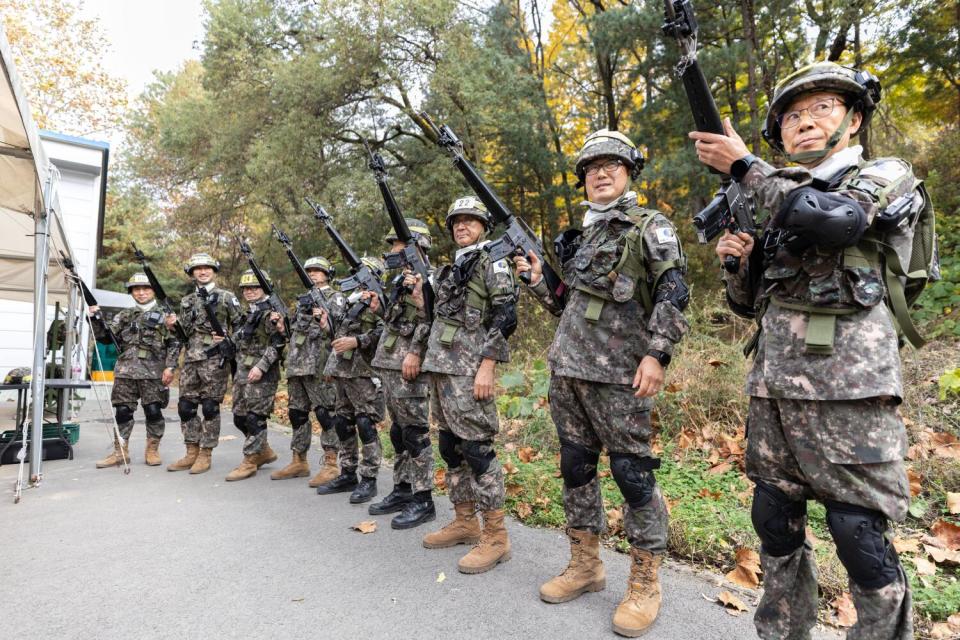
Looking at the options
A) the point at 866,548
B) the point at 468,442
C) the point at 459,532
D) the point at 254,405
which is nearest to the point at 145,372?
the point at 254,405

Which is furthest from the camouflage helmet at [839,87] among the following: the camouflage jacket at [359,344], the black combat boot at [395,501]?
the camouflage jacket at [359,344]

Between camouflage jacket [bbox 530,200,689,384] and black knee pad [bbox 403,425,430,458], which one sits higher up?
camouflage jacket [bbox 530,200,689,384]

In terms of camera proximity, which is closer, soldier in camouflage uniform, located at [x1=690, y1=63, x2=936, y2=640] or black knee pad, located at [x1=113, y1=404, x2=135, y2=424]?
soldier in camouflage uniform, located at [x1=690, y1=63, x2=936, y2=640]

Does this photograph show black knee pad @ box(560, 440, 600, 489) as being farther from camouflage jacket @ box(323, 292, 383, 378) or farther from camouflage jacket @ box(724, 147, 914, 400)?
camouflage jacket @ box(323, 292, 383, 378)

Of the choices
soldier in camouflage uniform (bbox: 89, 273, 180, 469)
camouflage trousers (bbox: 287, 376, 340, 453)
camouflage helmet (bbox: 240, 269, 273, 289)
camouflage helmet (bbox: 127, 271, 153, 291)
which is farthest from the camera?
camouflage helmet (bbox: 127, 271, 153, 291)

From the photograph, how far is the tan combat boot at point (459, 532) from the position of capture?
3.68m

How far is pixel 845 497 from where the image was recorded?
5.97 feet

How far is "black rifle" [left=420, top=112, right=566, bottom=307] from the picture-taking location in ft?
10.7

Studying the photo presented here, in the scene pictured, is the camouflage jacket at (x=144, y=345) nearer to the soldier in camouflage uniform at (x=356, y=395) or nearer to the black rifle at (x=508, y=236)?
the soldier in camouflage uniform at (x=356, y=395)

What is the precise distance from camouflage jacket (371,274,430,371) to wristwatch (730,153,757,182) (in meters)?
2.70

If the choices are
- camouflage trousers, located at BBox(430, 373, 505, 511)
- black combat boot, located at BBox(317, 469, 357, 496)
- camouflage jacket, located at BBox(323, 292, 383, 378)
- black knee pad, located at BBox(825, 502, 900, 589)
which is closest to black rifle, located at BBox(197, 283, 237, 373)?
camouflage jacket, located at BBox(323, 292, 383, 378)

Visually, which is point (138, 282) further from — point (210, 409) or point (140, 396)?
point (210, 409)

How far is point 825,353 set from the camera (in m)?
1.86

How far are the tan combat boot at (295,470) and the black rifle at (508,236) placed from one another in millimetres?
3616
